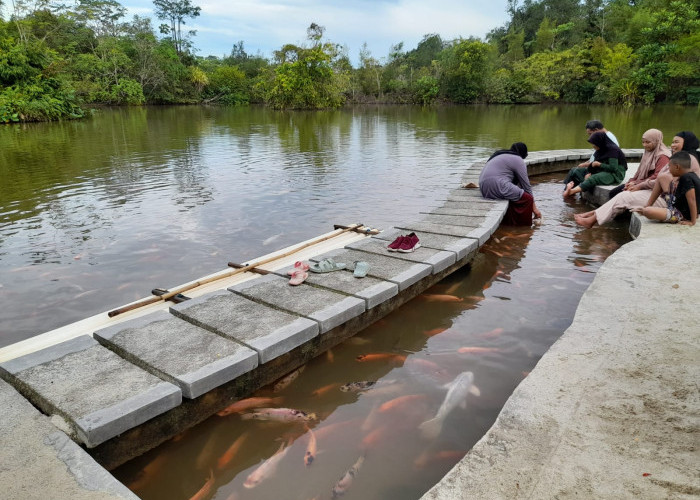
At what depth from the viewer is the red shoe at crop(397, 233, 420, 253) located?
18.0 ft

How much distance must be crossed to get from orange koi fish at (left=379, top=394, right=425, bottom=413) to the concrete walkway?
2.98ft

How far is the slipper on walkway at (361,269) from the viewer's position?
475 cm

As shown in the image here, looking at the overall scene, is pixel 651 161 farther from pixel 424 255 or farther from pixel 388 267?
pixel 388 267

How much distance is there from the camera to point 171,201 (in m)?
9.73

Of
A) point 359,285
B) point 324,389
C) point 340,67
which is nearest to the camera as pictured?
point 324,389

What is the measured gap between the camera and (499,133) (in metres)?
22.0

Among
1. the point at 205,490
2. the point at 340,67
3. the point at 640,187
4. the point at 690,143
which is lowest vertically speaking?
Answer: the point at 205,490

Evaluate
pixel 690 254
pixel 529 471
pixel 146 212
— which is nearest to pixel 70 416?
pixel 529 471

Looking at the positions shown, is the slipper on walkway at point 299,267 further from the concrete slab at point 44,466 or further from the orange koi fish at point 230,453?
the concrete slab at point 44,466

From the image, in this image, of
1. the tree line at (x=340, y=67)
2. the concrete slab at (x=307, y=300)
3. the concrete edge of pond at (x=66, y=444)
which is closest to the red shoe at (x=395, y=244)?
the concrete slab at (x=307, y=300)

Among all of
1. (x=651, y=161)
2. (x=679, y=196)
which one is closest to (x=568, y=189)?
(x=651, y=161)

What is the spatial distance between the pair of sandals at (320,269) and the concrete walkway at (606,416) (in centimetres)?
208

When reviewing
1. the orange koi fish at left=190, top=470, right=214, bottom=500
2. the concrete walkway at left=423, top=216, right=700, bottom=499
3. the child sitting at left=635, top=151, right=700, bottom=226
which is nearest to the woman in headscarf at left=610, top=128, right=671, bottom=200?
the child sitting at left=635, top=151, right=700, bottom=226

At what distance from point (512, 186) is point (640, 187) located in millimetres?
2213
